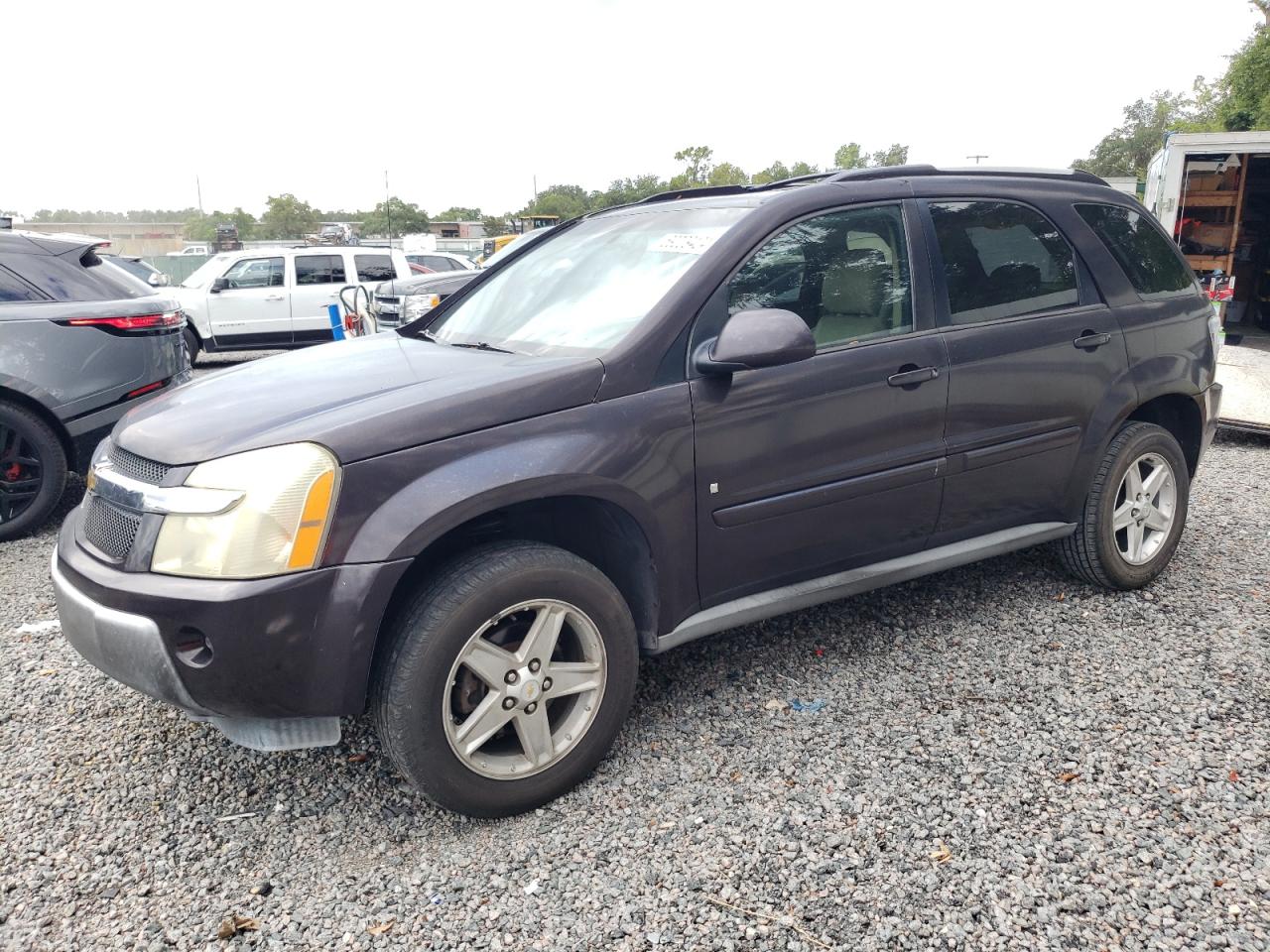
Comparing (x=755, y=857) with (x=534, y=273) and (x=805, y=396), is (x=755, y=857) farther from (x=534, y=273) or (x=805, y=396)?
(x=534, y=273)

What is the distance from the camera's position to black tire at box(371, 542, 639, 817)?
7.88 ft

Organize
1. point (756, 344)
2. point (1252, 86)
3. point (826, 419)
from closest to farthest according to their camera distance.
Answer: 1. point (756, 344)
2. point (826, 419)
3. point (1252, 86)

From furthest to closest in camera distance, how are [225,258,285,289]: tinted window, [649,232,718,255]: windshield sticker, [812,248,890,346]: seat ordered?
[225,258,285,289]: tinted window, [812,248,890,346]: seat, [649,232,718,255]: windshield sticker

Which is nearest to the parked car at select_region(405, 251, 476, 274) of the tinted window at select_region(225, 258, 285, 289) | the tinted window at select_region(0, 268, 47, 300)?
the tinted window at select_region(225, 258, 285, 289)

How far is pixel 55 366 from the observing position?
5.10 metres

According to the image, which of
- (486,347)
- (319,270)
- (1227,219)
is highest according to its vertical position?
(1227,219)

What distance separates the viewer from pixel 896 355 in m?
3.19

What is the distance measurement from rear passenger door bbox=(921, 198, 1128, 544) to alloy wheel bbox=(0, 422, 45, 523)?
4.75 m

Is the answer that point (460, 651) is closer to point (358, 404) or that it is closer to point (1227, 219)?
point (358, 404)

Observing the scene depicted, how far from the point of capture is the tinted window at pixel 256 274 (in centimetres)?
1333

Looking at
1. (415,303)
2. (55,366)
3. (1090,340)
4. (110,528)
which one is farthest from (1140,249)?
(415,303)

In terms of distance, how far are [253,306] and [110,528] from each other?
1176 centimetres

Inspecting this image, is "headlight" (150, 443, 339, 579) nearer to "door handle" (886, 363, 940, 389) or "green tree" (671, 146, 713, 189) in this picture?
"door handle" (886, 363, 940, 389)

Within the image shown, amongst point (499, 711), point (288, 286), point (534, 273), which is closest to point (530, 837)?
point (499, 711)
